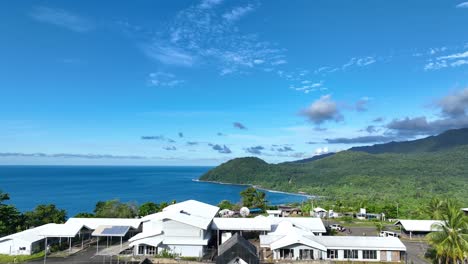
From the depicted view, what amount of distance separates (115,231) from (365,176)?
11524 centimetres

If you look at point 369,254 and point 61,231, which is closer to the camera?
point 369,254

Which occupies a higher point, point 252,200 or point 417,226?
point 252,200

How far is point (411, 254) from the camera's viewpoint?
90.2ft

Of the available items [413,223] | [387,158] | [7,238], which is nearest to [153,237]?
[7,238]

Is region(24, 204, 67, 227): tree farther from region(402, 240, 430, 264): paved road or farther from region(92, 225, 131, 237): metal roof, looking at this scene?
region(402, 240, 430, 264): paved road

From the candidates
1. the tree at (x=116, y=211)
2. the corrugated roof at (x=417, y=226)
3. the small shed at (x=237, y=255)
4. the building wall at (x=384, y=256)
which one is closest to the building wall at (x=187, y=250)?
the small shed at (x=237, y=255)

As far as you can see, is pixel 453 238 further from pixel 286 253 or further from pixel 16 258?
pixel 16 258

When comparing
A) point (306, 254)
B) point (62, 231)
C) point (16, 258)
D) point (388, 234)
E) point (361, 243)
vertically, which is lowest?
point (388, 234)

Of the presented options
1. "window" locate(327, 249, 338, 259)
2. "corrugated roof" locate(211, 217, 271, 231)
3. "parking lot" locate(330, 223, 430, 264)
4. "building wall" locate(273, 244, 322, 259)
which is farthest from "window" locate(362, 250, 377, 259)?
"corrugated roof" locate(211, 217, 271, 231)

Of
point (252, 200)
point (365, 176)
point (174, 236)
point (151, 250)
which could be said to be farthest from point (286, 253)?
point (365, 176)

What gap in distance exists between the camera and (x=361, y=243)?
26.1 meters

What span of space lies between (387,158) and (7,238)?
178395 millimetres

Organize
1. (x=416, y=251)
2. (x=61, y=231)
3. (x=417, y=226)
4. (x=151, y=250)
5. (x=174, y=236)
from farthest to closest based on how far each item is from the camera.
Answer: (x=417, y=226)
(x=416, y=251)
(x=61, y=231)
(x=174, y=236)
(x=151, y=250)

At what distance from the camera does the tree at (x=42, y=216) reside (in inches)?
1337
